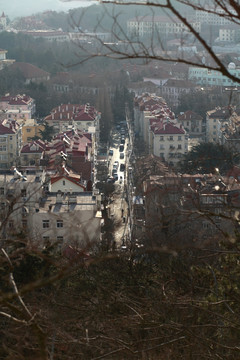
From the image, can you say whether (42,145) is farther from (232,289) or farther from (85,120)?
(232,289)

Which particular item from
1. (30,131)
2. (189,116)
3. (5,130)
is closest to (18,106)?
(30,131)

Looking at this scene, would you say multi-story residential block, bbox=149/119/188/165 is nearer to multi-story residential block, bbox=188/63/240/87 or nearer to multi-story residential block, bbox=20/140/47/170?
multi-story residential block, bbox=20/140/47/170

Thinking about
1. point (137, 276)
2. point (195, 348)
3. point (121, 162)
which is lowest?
point (121, 162)

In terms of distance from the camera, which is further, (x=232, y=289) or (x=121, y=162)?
(x=121, y=162)

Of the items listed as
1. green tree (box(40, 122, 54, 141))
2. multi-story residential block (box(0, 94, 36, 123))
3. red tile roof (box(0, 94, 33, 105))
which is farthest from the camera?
red tile roof (box(0, 94, 33, 105))

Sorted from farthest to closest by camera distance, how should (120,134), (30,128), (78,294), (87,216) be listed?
(120,134), (30,128), (87,216), (78,294)

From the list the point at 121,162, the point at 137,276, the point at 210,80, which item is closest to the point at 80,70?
the point at 210,80

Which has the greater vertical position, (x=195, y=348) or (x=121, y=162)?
(x=195, y=348)

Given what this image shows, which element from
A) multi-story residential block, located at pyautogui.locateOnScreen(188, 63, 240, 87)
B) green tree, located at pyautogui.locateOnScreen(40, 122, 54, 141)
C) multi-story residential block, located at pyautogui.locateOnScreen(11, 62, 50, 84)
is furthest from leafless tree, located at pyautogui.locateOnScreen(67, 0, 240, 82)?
multi-story residential block, located at pyautogui.locateOnScreen(188, 63, 240, 87)

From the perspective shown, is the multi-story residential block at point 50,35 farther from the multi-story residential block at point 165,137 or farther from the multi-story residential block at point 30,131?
the multi-story residential block at point 165,137

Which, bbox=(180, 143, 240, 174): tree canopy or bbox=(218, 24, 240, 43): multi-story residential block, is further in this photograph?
bbox=(218, 24, 240, 43): multi-story residential block
